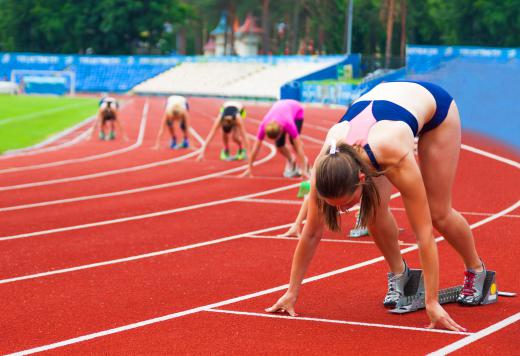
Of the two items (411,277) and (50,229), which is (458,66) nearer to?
(50,229)

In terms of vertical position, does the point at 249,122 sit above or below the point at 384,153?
below

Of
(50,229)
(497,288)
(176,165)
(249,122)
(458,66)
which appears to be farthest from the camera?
(249,122)

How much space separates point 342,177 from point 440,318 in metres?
1.12

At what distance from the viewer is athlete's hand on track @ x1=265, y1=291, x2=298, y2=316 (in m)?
5.75

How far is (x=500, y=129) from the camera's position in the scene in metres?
16.8

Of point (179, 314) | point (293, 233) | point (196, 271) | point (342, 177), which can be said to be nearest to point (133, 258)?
point (196, 271)

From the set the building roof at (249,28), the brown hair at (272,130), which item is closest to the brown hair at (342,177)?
the brown hair at (272,130)

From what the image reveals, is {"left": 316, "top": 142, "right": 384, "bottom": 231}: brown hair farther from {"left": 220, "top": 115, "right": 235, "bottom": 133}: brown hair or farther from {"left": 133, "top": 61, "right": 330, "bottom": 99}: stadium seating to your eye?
{"left": 133, "top": 61, "right": 330, "bottom": 99}: stadium seating

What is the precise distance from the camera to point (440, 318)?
529cm

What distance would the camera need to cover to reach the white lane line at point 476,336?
16.4 feet

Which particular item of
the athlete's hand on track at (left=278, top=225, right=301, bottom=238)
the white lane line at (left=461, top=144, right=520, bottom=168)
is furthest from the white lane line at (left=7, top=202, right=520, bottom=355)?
the white lane line at (left=461, top=144, right=520, bottom=168)

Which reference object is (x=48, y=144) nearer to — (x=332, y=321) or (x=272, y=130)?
(x=272, y=130)

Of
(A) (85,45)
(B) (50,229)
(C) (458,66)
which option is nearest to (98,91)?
(A) (85,45)

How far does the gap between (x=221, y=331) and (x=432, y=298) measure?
1239 mm
